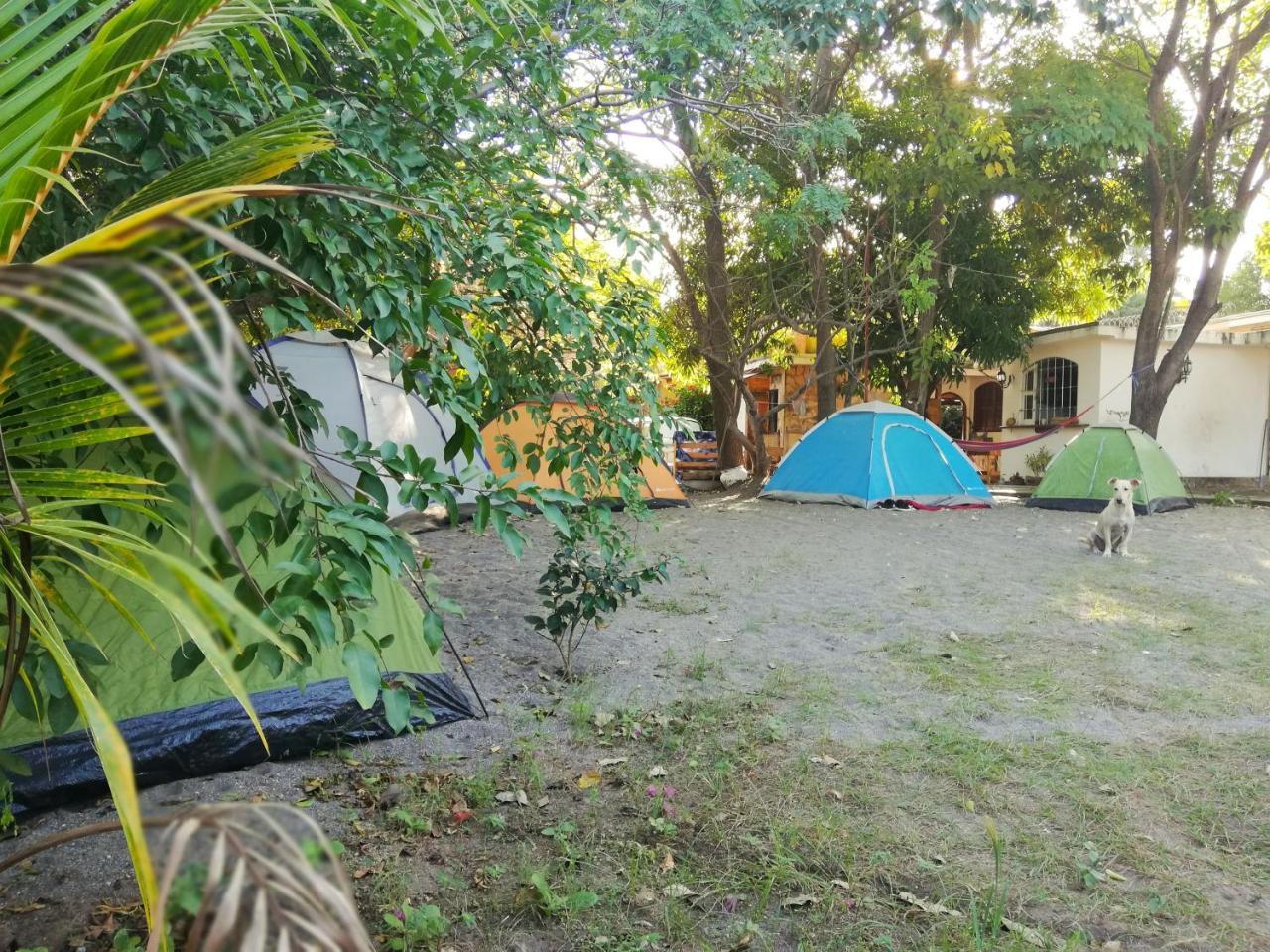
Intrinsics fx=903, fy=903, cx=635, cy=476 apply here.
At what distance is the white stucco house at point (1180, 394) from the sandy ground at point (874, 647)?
22.0 ft

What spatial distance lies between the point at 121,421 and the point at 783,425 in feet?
57.5

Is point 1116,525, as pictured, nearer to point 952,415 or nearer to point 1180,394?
point 1180,394

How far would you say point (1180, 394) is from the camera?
14430 mm

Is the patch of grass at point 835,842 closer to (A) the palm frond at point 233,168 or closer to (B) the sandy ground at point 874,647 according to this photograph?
(B) the sandy ground at point 874,647

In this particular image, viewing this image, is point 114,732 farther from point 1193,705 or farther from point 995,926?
point 1193,705

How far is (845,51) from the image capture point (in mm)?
10062

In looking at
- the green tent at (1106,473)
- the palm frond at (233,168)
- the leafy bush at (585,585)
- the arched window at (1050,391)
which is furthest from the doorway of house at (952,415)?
the palm frond at (233,168)

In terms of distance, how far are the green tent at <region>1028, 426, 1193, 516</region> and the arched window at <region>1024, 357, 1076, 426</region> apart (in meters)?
4.10

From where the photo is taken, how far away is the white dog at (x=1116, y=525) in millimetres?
7130

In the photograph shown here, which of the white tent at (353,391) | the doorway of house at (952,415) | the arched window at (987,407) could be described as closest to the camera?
the white tent at (353,391)

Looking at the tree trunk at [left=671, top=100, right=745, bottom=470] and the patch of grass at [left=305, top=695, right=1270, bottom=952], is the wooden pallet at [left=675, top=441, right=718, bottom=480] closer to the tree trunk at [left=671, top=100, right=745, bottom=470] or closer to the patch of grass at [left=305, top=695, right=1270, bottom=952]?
the tree trunk at [left=671, top=100, right=745, bottom=470]

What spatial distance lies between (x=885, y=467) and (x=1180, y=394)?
7058 millimetres

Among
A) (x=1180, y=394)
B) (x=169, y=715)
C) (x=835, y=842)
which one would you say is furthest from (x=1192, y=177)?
(x=169, y=715)

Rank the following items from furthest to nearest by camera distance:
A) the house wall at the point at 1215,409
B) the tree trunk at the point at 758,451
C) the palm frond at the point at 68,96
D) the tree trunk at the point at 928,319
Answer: the house wall at the point at 1215,409, the tree trunk at the point at 758,451, the tree trunk at the point at 928,319, the palm frond at the point at 68,96
